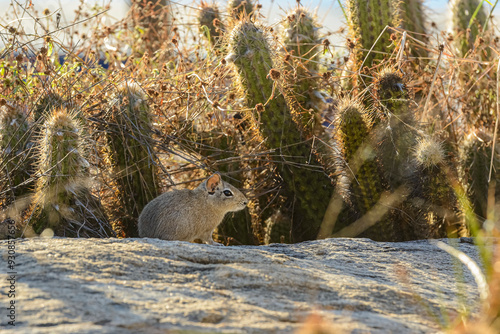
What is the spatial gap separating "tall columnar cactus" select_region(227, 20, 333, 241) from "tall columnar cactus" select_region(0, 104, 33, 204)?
74.9 inches

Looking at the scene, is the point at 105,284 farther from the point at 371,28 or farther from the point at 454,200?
the point at 371,28

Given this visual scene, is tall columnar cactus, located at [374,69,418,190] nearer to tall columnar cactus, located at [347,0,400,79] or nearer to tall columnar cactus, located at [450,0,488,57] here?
tall columnar cactus, located at [347,0,400,79]

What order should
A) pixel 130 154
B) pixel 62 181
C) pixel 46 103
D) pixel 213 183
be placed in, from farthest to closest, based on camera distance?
pixel 130 154, pixel 46 103, pixel 213 183, pixel 62 181

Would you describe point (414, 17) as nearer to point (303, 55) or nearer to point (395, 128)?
point (303, 55)

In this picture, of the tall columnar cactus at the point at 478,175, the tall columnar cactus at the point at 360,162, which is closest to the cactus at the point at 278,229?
the tall columnar cactus at the point at 360,162

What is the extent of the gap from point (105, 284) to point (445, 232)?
12.0 feet

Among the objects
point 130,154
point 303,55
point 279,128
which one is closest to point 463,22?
point 303,55

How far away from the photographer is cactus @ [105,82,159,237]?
496 cm

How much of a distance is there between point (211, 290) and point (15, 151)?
3.00 meters

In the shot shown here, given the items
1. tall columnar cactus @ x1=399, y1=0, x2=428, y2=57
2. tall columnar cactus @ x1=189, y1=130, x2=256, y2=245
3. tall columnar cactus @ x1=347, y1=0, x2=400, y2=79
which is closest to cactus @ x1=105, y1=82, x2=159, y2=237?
tall columnar cactus @ x1=189, y1=130, x2=256, y2=245

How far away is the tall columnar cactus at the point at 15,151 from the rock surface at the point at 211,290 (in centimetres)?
153

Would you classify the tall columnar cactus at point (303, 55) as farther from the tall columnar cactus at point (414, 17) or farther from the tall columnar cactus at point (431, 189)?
the tall columnar cactus at point (414, 17)

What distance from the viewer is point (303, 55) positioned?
5.71 meters

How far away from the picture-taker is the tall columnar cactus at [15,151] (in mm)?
4582
